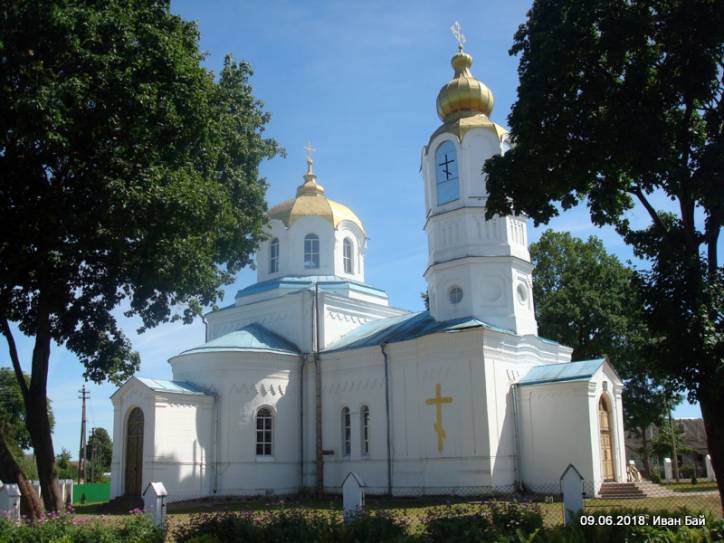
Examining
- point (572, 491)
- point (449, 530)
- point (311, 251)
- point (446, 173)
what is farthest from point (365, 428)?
point (449, 530)

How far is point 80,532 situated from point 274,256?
57.9ft

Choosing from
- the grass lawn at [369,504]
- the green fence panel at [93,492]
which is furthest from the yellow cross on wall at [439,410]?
the green fence panel at [93,492]

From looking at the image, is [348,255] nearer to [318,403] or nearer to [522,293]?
[318,403]

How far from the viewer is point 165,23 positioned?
14664 millimetres

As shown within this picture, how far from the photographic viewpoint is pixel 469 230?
22.2 metres

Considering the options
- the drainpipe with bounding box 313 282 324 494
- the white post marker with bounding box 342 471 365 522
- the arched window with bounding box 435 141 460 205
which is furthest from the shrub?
the arched window with bounding box 435 141 460 205

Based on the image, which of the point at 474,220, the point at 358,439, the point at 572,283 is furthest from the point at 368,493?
the point at 572,283

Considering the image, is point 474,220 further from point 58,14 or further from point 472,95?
point 58,14

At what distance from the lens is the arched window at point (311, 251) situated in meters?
27.1

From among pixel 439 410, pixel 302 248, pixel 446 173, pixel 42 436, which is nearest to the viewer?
pixel 42 436

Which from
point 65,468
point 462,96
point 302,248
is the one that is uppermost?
point 462,96

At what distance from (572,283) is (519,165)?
58.9 feet

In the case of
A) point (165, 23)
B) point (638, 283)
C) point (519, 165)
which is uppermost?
point (165, 23)

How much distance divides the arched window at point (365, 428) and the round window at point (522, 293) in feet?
19.0
